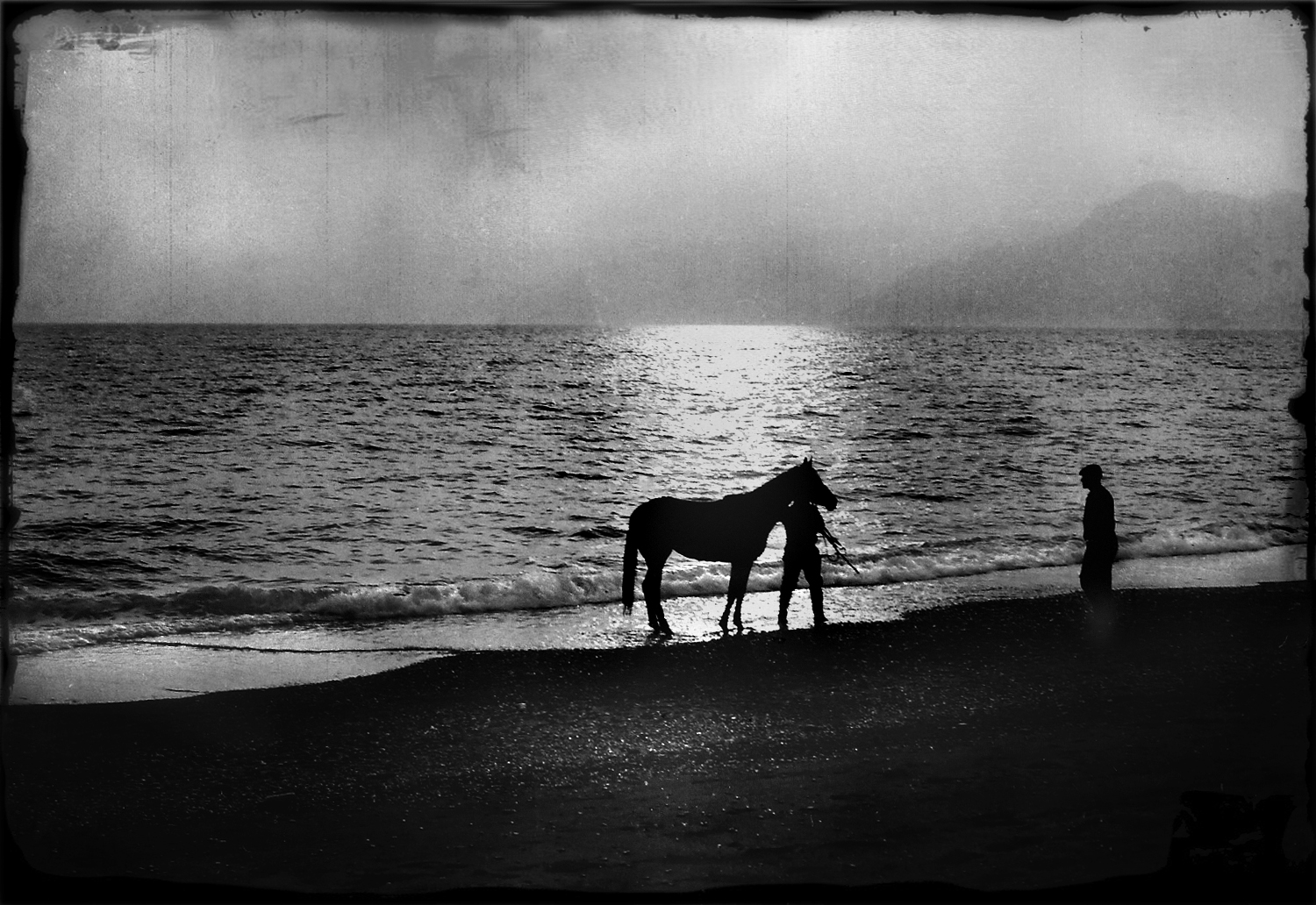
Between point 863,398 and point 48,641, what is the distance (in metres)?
45.4

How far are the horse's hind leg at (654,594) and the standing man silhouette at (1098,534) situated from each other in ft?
13.5

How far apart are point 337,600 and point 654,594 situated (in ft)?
14.1

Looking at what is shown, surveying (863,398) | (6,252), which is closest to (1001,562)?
(6,252)

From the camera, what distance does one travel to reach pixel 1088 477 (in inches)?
374

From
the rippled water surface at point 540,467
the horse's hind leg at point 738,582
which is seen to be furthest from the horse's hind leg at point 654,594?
the rippled water surface at point 540,467

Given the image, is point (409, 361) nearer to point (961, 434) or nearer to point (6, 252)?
point (961, 434)

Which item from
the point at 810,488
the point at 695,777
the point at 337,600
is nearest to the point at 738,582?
the point at 810,488

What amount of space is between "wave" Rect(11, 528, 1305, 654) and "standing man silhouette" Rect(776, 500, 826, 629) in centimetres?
204

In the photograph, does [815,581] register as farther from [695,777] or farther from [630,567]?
[695,777]

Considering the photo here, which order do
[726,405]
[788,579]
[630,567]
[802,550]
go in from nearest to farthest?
[802,550] < [788,579] < [630,567] < [726,405]

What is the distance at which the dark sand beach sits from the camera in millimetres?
4480

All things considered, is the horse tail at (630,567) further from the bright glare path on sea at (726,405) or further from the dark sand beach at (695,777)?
the bright glare path on sea at (726,405)

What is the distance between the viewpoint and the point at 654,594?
9797 mm

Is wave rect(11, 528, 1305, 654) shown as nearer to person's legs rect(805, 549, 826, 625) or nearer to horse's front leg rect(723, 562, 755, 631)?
person's legs rect(805, 549, 826, 625)
